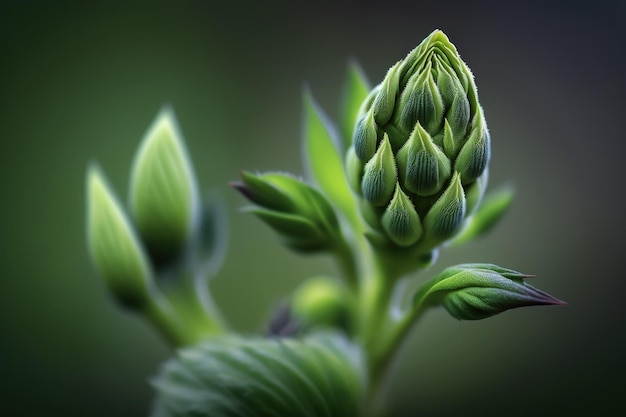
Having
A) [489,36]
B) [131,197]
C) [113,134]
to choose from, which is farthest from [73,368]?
[489,36]

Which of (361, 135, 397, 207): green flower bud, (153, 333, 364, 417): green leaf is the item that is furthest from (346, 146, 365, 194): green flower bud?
(153, 333, 364, 417): green leaf

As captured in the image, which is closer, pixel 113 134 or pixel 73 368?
pixel 73 368

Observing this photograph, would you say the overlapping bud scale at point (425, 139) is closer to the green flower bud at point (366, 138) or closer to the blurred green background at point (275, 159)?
the green flower bud at point (366, 138)

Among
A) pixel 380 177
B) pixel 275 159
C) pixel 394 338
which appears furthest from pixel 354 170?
pixel 275 159

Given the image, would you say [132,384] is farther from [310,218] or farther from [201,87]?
[310,218]

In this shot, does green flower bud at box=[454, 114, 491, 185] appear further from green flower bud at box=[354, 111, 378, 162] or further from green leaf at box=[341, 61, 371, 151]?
green leaf at box=[341, 61, 371, 151]

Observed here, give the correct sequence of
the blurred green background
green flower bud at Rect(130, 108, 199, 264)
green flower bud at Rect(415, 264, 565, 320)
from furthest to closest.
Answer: the blurred green background → green flower bud at Rect(130, 108, 199, 264) → green flower bud at Rect(415, 264, 565, 320)
